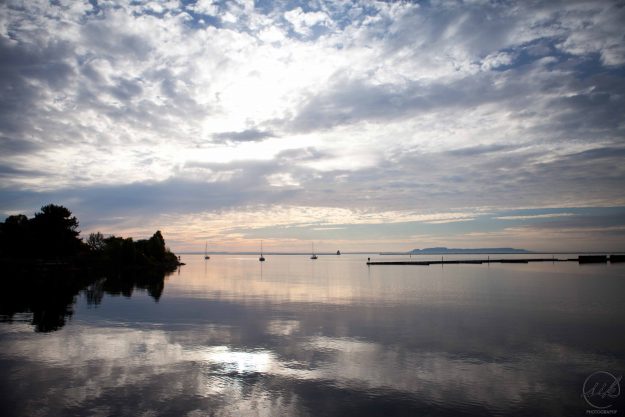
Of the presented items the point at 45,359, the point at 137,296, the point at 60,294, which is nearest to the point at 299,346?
the point at 45,359

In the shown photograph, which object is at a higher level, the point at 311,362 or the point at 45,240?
the point at 45,240

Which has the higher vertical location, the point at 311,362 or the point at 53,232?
the point at 53,232

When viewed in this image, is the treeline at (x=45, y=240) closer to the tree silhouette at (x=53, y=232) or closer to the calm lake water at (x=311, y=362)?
the tree silhouette at (x=53, y=232)

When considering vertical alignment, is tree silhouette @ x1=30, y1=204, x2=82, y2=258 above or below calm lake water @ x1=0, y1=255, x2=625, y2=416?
above

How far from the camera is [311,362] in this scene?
84.3 feet

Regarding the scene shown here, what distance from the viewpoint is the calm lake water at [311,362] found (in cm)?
1894

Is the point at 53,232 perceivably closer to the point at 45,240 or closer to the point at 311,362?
the point at 45,240

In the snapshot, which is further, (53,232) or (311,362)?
(53,232)

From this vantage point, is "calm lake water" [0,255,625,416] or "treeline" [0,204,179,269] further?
"treeline" [0,204,179,269]

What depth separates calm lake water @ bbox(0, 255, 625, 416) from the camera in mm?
18938

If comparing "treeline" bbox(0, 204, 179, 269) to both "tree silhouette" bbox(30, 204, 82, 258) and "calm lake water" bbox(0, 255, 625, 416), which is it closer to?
"tree silhouette" bbox(30, 204, 82, 258)

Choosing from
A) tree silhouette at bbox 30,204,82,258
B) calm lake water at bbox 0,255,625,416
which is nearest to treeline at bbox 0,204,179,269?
tree silhouette at bbox 30,204,82,258

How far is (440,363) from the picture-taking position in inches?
1011

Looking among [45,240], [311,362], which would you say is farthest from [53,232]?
[311,362]
